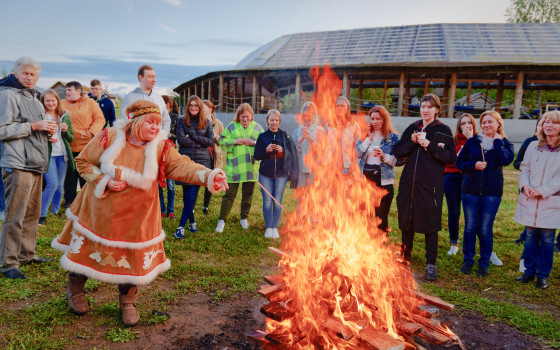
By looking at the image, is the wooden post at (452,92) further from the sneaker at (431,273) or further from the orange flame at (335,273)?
the orange flame at (335,273)

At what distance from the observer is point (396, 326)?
3074 mm

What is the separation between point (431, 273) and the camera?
198 inches

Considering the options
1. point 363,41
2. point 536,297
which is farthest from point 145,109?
point 363,41

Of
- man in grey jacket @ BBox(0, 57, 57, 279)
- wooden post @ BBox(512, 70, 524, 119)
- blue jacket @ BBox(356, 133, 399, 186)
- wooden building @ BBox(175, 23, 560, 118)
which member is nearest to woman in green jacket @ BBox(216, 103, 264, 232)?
blue jacket @ BBox(356, 133, 399, 186)

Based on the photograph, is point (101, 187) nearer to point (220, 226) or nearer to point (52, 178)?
point (220, 226)

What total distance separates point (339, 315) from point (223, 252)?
3.17 metres

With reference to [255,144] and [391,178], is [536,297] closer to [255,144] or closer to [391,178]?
[391,178]

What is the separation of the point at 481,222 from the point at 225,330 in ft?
13.1

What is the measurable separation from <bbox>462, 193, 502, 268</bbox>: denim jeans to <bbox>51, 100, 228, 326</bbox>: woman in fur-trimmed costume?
12.6 ft

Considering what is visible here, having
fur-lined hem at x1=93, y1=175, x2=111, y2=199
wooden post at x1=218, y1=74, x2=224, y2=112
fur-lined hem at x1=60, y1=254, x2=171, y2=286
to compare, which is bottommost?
fur-lined hem at x1=60, y1=254, x2=171, y2=286

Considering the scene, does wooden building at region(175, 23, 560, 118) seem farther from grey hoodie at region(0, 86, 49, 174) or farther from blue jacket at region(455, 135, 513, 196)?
grey hoodie at region(0, 86, 49, 174)

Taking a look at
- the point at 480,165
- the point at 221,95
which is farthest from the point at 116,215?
the point at 221,95

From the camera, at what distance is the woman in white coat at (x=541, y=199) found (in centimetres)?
475

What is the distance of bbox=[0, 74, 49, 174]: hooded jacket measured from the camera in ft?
13.8
